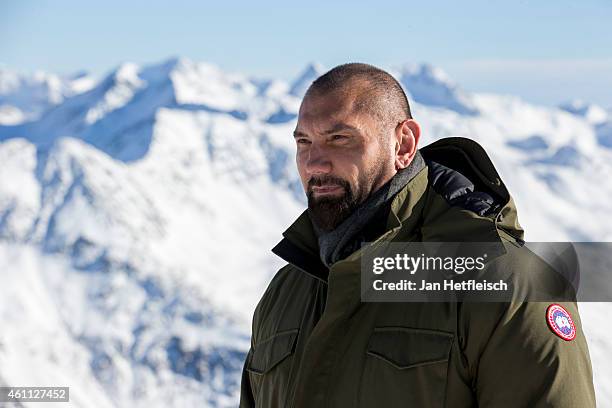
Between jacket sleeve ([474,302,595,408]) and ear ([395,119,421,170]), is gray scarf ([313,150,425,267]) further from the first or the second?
jacket sleeve ([474,302,595,408])

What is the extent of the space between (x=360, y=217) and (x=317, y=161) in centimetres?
30

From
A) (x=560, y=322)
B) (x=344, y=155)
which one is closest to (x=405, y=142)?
(x=344, y=155)

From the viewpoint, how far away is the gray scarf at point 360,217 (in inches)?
142

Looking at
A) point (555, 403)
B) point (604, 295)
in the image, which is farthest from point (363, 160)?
point (604, 295)

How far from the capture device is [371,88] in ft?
12.0

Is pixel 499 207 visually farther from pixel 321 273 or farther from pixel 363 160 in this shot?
pixel 321 273

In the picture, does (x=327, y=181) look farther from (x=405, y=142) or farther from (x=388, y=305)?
(x=388, y=305)

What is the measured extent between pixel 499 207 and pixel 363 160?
1.92 ft

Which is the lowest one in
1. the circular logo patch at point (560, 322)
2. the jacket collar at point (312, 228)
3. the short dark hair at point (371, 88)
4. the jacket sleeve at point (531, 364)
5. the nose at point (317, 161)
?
the jacket sleeve at point (531, 364)

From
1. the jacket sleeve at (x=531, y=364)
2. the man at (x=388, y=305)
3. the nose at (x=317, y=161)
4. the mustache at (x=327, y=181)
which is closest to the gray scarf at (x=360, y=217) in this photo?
the man at (x=388, y=305)

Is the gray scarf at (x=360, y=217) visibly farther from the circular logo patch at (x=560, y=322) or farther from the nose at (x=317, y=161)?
the circular logo patch at (x=560, y=322)

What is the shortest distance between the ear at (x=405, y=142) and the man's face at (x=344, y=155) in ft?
0.10

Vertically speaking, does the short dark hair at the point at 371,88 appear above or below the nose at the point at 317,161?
above

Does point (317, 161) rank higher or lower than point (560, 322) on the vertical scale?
higher
